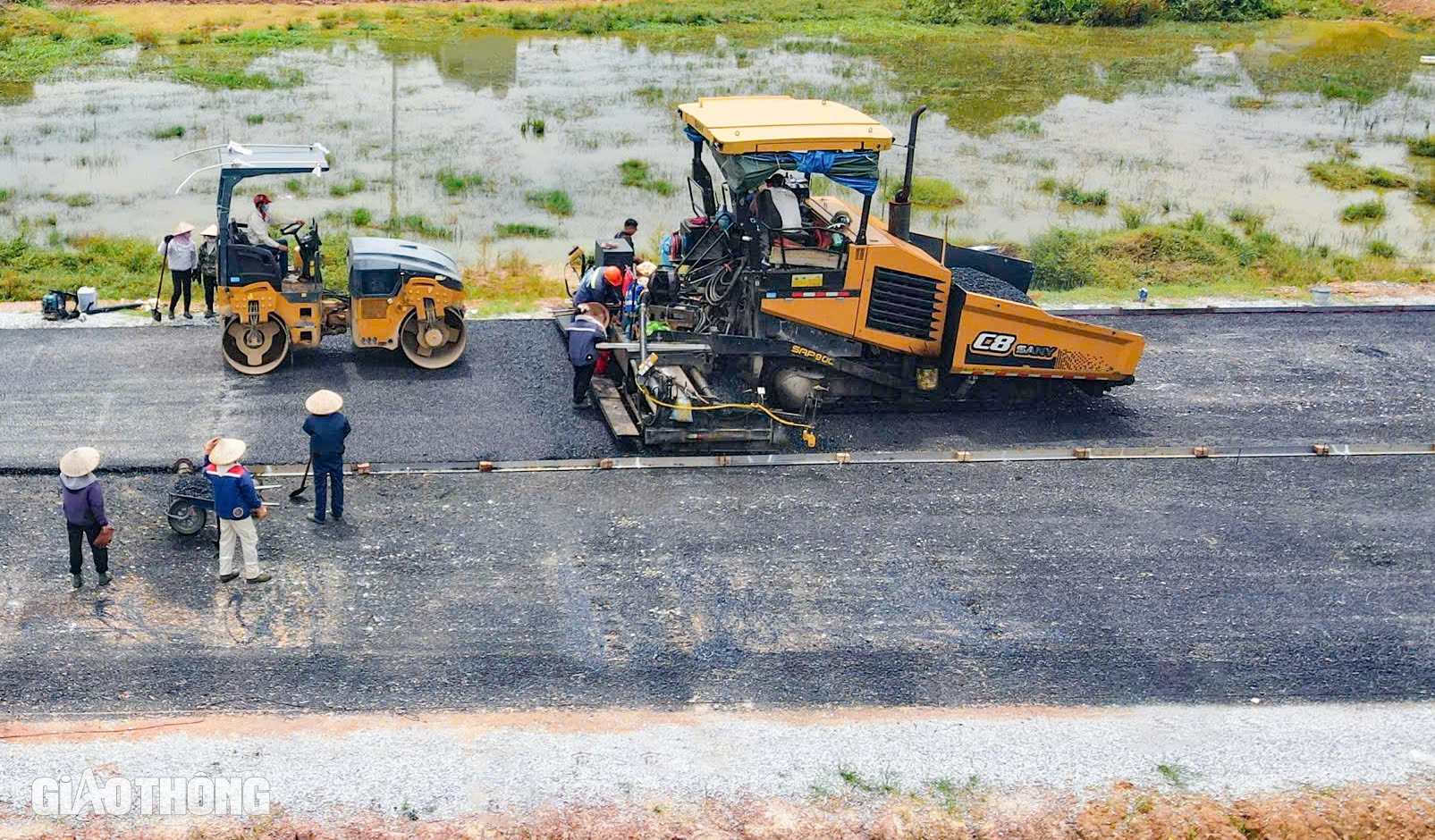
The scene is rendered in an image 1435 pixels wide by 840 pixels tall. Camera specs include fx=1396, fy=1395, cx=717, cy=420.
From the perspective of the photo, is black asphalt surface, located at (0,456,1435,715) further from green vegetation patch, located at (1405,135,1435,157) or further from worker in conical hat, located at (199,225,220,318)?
green vegetation patch, located at (1405,135,1435,157)

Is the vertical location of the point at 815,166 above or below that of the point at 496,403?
above

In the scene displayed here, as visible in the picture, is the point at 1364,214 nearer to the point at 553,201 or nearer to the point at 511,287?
the point at 553,201

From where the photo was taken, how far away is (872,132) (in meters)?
12.9

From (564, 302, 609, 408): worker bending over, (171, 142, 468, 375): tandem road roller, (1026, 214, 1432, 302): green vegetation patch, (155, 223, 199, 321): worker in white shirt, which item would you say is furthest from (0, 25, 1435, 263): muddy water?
(564, 302, 609, 408): worker bending over

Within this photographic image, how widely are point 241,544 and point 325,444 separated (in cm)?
107

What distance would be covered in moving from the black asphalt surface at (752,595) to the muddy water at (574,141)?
33.8 feet

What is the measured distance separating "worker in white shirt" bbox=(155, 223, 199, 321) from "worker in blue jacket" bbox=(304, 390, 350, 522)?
556 centimetres

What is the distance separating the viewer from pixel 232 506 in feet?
33.7

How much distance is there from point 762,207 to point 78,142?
19.9m

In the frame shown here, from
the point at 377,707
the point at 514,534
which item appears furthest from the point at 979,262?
the point at 377,707

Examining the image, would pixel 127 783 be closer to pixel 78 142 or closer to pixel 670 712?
pixel 670 712

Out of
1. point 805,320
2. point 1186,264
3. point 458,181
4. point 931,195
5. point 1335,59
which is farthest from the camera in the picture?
point 1335,59

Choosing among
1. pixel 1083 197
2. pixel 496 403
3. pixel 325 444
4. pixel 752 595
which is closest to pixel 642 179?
pixel 1083 197

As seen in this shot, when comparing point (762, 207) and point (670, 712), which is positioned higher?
point (762, 207)
